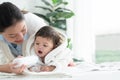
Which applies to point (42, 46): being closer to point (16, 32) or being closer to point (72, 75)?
point (16, 32)

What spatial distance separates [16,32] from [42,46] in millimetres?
174


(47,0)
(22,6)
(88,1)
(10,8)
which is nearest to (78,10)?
(88,1)

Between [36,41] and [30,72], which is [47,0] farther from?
[30,72]

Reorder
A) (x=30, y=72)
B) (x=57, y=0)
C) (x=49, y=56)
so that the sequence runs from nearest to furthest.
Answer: (x=30, y=72) < (x=49, y=56) < (x=57, y=0)

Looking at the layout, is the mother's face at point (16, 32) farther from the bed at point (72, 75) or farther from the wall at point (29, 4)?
the wall at point (29, 4)

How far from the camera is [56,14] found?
11.7 feet

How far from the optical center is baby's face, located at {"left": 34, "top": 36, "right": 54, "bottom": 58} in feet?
5.98

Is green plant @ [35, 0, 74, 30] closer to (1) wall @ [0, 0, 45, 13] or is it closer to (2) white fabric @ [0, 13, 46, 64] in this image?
(1) wall @ [0, 0, 45, 13]

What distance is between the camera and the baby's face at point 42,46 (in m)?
1.82

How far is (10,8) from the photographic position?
1853 mm

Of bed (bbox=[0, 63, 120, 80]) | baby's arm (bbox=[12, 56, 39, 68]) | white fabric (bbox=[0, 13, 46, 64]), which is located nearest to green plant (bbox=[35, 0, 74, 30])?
white fabric (bbox=[0, 13, 46, 64])

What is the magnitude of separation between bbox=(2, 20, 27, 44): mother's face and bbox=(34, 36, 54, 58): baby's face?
97 millimetres

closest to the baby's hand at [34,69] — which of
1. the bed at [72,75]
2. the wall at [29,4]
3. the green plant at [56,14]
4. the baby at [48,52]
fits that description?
the baby at [48,52]

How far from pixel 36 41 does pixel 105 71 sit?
467 millimetres
